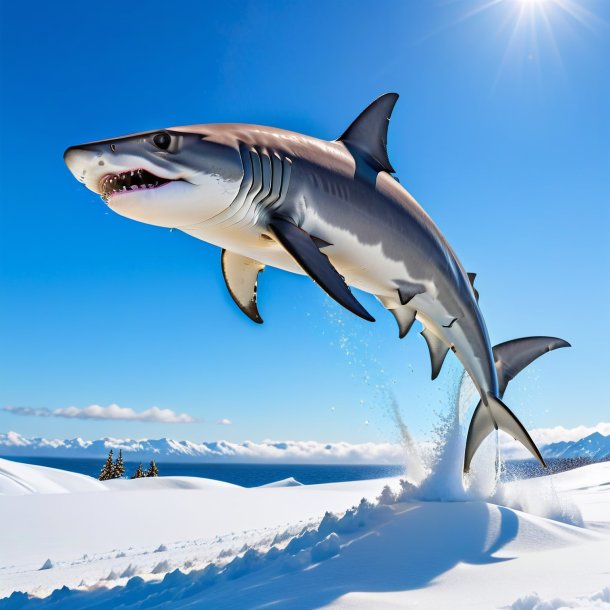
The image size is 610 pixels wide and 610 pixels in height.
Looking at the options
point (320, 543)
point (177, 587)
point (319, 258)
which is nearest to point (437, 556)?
point (320, 543)

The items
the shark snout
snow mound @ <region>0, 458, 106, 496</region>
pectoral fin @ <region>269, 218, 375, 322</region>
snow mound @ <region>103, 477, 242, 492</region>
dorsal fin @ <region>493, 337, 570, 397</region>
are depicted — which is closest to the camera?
the shark snout

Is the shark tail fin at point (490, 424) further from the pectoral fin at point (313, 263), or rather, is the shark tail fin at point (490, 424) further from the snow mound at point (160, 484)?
the snow mound at point (160, 484)

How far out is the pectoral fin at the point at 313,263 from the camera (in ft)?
14.2

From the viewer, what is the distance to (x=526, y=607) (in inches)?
145

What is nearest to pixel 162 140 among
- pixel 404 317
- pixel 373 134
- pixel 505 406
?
pixel 373 134

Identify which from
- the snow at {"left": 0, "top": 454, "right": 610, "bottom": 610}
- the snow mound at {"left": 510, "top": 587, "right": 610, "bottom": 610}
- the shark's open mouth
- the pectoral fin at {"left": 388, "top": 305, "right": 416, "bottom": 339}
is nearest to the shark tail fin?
the snow at {"left": 0, "top": 454, "right": 610, "bottom": 610}

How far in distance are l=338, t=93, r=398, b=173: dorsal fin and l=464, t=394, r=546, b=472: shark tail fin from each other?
11.4 feet

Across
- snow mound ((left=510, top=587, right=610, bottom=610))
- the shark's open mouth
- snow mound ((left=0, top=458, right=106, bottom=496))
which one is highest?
the shark's open mouth

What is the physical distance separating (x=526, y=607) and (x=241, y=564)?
3.05m

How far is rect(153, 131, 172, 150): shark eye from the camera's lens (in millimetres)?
4055

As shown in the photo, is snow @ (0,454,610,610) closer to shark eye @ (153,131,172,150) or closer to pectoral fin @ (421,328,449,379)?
pectoral fin @ (421,328,449,379)

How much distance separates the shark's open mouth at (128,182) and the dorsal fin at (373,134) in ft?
8.15

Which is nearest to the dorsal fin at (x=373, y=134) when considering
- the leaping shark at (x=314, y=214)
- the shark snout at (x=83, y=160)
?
the leaping shark at (x=314, y=214)

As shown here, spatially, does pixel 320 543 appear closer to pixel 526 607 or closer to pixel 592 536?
pixel 526 607
